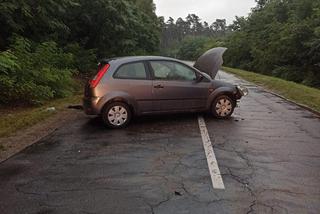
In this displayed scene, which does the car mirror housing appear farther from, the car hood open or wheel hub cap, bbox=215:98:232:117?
the car hood open

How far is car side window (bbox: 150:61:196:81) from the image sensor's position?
9664 millimetres

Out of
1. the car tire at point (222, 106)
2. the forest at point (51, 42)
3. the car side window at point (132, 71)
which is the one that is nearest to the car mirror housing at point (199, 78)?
the car tire at point (222, 106)

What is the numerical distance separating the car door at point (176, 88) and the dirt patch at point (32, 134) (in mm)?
2440

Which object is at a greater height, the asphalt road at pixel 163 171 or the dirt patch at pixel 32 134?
the asphalt road at pixel 163 171

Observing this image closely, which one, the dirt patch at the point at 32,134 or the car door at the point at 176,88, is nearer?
the dirt patch at the point at 32,134

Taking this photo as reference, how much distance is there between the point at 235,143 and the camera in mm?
7766

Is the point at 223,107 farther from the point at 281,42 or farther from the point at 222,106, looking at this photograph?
the point at 281,42

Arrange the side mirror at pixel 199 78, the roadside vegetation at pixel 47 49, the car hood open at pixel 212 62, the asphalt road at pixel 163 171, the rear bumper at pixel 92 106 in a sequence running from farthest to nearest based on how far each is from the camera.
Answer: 1. the roadside vegetation at pixel 47 49
2. the car hood open at pixel 212 62
3. the side mirror at pixel 199 78
4. the rear bumper at pixel 92 106
5. the asphalt road at pixel 163 171

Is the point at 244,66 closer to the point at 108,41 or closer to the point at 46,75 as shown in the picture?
the point at 108,41

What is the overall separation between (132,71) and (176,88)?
3.80ft

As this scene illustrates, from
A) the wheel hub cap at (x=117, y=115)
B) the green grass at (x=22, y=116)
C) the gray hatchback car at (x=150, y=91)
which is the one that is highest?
the gray hatchback car at (x=150, y=91)

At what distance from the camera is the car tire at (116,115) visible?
9102 mm

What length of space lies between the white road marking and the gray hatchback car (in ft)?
3.09

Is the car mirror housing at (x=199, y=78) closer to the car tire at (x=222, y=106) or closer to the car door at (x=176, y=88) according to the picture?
the car door at (x=176, y=88)
